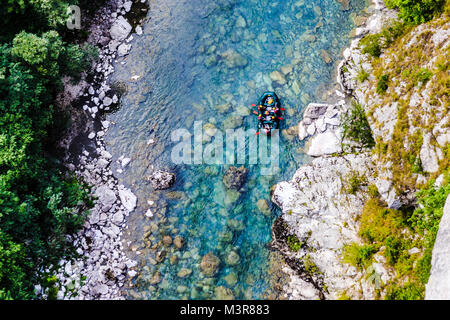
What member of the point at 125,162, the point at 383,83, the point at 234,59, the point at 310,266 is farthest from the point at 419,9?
the point at 125,162

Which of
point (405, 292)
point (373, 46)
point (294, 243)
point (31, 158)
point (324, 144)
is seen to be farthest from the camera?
point (324, 144)

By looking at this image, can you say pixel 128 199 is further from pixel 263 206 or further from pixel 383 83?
pixel 383 83

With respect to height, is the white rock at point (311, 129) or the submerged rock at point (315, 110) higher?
A: the submerged rock at point (315, 110)

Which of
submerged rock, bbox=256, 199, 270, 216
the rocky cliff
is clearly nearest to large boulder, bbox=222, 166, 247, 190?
submerged rock, bbox=256, 199, 270, 216

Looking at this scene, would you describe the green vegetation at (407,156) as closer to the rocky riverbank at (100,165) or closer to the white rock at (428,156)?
the white rock at (428,156)

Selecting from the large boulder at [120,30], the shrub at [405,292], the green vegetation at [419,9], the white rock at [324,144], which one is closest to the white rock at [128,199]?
the large boulder at [120,30]

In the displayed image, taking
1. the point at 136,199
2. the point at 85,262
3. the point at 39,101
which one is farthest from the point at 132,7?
the point at 85,262

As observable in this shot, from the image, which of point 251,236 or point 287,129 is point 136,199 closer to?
point 251,236
